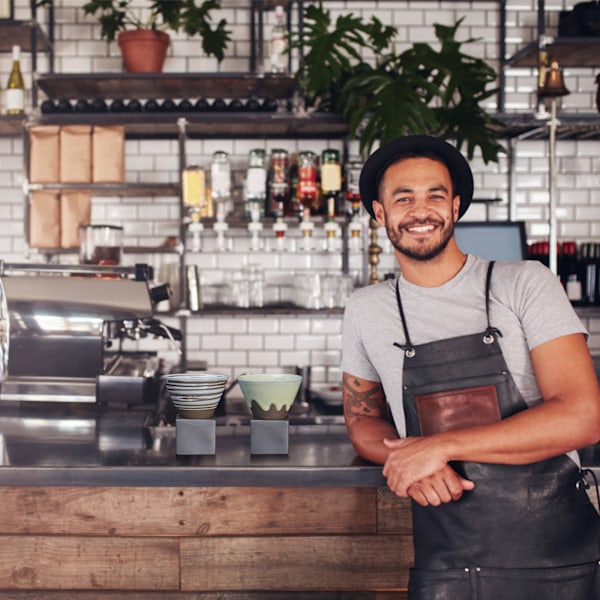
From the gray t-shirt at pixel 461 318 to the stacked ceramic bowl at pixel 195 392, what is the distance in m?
0.34

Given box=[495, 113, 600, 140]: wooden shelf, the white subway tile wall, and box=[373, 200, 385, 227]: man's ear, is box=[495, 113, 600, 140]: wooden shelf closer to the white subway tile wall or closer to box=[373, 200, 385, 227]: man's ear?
the white subway tile wall

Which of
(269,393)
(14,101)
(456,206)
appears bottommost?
(269,393)

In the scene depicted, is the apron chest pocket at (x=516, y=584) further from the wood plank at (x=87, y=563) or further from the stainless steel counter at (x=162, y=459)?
the wood plank at (x=87, y=563)

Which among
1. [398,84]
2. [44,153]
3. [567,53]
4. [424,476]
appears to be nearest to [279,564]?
[424,476]

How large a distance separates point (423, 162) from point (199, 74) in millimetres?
2553

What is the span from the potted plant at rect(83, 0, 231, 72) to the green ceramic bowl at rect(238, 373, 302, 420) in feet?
9.29

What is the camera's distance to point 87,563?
182 cm

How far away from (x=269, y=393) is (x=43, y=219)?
2.66m

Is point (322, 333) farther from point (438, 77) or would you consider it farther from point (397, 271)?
point (438, 77)

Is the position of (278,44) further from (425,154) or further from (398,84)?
(425,154)

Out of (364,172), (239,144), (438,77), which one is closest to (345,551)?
(364,172)

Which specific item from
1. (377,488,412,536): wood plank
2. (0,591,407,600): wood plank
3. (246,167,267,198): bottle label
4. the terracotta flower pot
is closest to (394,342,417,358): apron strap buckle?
(377,488,412,536): wood plank

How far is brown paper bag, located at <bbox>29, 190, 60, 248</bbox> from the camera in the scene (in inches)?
159

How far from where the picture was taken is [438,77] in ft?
13.0
